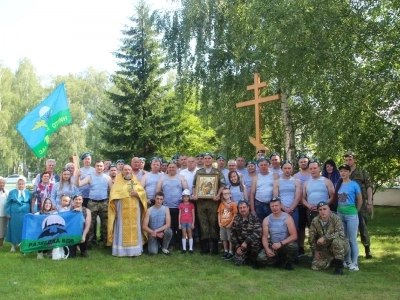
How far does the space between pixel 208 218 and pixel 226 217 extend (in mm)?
488

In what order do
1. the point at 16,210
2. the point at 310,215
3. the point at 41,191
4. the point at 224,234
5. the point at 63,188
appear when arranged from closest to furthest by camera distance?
the point at 310,215, the point at 224,234, the point at 63,188, the point at 41,191, the point at 16,210

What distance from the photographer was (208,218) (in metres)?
8.22

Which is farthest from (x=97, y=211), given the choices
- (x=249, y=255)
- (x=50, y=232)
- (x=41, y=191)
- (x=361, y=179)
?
(x=361, y=179)

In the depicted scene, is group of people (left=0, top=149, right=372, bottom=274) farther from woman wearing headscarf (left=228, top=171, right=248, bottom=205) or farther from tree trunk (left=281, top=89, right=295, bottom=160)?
tree trunk (left=281, top=89, right=295, bottom=160)

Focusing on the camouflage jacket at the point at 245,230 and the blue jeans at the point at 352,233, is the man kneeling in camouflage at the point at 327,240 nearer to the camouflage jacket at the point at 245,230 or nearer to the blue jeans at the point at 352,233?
the blue jeans at the point at 352,233

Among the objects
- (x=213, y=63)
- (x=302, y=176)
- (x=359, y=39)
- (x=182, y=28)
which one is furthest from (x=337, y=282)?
(x=182, y=28)

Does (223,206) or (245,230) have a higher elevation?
(223,206)

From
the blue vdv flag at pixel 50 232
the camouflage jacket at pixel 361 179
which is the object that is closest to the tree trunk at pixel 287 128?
the camouflage jacket at pixel 361 179

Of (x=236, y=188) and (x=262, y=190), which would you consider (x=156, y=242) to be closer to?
(x=236, y=188)

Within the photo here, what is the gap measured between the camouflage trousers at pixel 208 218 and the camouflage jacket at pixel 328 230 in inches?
74.2

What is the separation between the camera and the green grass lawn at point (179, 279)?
5.54 meters

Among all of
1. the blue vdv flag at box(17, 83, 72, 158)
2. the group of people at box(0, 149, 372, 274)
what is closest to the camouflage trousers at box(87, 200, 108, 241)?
the group of people at box(0, 149, 372, 274)

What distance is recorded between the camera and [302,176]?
307 inches

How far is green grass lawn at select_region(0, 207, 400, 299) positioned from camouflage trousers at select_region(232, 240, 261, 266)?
0.51ft
